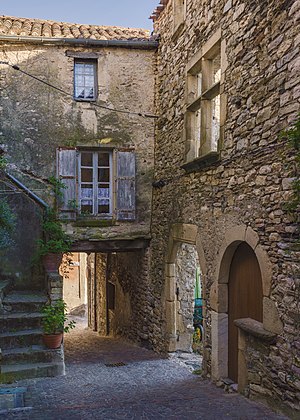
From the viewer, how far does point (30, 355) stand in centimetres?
637

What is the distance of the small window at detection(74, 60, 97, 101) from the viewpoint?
9094 mm

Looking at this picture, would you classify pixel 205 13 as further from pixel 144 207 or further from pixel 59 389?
pixel 59 389

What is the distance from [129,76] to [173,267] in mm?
4094

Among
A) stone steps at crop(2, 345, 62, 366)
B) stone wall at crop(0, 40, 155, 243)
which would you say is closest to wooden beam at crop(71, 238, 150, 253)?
stone wall at crop(0, 40, 155, 243)

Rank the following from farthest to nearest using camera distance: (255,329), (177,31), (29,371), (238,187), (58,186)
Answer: (58,186) < (177,31) < (29,371) < (238,187) < (255,329)

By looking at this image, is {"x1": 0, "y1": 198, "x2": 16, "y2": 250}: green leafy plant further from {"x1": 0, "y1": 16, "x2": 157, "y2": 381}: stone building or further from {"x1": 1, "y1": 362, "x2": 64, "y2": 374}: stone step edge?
{"x1": 1, "y1": 362, "x2": 64, "y2": 374}: stone step edge

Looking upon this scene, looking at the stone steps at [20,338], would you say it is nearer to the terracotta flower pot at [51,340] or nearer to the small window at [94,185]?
the terracotta flower pot at [51,340]

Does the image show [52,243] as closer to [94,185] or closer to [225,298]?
[94,185]

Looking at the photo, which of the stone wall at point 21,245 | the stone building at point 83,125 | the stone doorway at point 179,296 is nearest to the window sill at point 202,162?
the stone doorway at point 179,296

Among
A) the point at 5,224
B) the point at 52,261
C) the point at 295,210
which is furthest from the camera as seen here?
the point at 52,261

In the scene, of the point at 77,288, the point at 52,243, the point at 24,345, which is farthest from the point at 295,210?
the point at 77,288

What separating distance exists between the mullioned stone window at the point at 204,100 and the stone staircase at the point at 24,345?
3487mm

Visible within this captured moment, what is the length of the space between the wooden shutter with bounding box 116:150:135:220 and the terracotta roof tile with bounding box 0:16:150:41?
259 cm

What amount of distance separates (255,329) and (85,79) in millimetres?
6507
